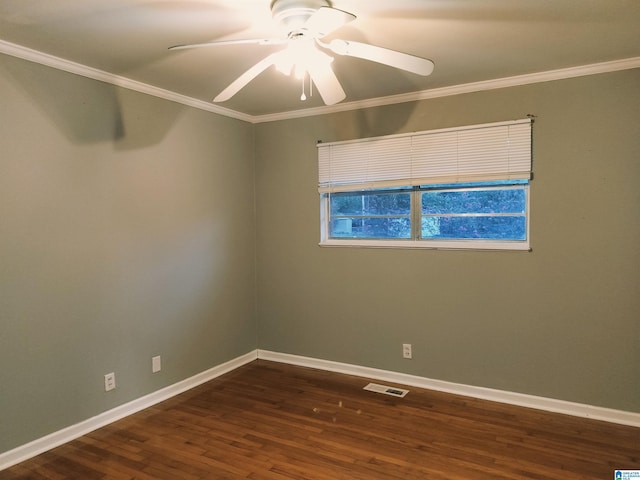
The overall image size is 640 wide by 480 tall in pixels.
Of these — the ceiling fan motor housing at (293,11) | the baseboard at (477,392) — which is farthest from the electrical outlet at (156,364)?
the ceiling fan motor housing at (293,11)

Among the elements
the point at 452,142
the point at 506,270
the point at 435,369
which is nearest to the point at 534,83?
the point at 452,142

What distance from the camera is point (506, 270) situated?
3211 millimetres

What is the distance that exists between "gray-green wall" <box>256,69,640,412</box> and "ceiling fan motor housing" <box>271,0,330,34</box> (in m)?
1.74

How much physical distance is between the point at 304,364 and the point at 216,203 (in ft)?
5.60

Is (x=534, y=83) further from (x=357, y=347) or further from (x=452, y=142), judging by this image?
(x=357, y=347)

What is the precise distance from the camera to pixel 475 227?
3.39m

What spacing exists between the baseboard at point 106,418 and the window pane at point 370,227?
1.57 m

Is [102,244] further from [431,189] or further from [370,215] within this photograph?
[431,189]

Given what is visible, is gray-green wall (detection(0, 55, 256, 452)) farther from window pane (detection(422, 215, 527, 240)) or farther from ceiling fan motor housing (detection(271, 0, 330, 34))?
window pane (detection(422, 215, 527, 240))

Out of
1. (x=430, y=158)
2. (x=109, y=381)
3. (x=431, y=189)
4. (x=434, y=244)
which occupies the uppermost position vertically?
(x=430, y=158)

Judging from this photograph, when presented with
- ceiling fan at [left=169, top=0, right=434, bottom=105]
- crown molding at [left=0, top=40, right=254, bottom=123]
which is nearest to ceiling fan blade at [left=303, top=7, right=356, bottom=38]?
ceiling fan at [left=169, top=0, right=434, bottom=105]

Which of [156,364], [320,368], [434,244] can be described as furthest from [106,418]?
[434,244]

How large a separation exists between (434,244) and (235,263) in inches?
72.1

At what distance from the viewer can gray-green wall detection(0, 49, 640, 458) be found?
2592 mm
